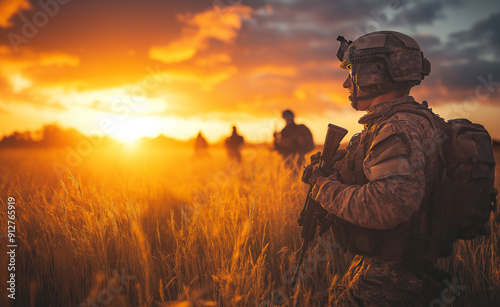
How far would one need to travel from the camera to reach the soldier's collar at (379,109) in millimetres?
1770

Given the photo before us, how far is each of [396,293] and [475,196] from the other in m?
0.80

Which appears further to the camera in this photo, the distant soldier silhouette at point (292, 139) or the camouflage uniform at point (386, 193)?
the distant soldier silhouette at point (292, 139)

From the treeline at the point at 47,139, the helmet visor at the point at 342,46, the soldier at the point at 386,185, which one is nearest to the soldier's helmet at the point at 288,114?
the helmet visor at the point at 342,46

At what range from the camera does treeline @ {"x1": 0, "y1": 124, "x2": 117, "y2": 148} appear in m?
40.7

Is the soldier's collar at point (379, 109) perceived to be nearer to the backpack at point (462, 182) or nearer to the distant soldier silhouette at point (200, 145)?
the backpack at point (462, 182)

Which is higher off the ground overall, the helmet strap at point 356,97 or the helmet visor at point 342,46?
the helmet visor at point 342,46

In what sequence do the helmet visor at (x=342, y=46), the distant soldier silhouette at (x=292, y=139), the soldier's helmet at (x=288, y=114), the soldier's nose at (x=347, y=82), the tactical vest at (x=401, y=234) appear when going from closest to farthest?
the tactical vest at (x=401, y=234)
the soldier's nose at (x=347, y=82)
the helmet visor at (x=342, y=46)
the distant soldier silhouette at (x=292, y=139)
the soldier's helmet at (x=288, y=114)

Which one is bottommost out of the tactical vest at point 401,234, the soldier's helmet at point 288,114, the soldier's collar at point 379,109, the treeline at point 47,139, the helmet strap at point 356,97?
the tactical vest at point 401,234

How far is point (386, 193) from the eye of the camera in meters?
1.43

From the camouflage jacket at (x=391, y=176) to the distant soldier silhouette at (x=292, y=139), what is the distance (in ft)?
20.3

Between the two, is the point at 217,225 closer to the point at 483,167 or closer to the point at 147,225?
the point at 147,225

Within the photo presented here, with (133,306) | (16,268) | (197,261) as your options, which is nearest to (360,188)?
(197,261)

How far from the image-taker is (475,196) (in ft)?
4.91

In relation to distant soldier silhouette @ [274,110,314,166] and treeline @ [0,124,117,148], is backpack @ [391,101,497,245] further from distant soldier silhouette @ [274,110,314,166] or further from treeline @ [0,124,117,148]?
treeline @ [0,124,117,148]
